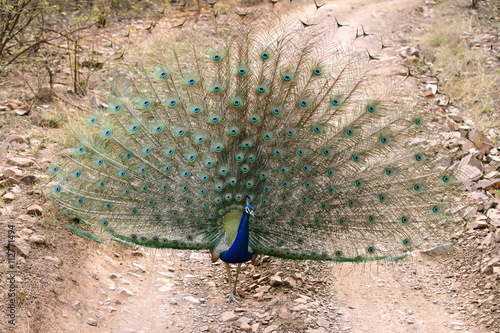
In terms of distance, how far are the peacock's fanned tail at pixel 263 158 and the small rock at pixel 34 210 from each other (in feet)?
2.13

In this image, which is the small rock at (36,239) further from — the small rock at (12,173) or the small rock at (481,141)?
the small rock at (481,141)

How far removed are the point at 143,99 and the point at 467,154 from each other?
4.94m

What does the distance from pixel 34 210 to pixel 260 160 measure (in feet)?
8.71

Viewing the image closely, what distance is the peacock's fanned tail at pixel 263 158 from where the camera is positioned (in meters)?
4.68

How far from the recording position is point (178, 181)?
486 centimetres

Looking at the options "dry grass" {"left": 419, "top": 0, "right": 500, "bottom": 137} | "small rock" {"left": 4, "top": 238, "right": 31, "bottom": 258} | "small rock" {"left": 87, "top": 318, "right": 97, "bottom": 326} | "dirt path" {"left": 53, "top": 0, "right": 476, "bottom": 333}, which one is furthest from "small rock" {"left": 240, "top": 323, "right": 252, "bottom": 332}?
"dry grass" {"left": 419, "top": 0, "right": 500, "bottom": 137}

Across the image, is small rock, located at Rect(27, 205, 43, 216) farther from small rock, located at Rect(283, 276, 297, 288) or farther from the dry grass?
the dry grass

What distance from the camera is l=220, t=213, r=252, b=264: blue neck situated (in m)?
4.72

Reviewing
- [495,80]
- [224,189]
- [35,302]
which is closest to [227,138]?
[224,189]

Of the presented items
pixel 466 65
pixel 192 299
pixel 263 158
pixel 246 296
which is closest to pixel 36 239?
pixel 192 299

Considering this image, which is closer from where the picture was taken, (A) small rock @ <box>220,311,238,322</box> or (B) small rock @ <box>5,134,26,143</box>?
(A) small rock @ <box>220,311,238,322</box>

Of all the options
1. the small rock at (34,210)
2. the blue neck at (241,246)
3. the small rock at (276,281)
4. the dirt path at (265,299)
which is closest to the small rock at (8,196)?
the small rock at (34,210)

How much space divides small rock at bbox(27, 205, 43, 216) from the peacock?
1.87ft

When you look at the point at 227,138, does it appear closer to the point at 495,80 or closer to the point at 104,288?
the point at 104,288
